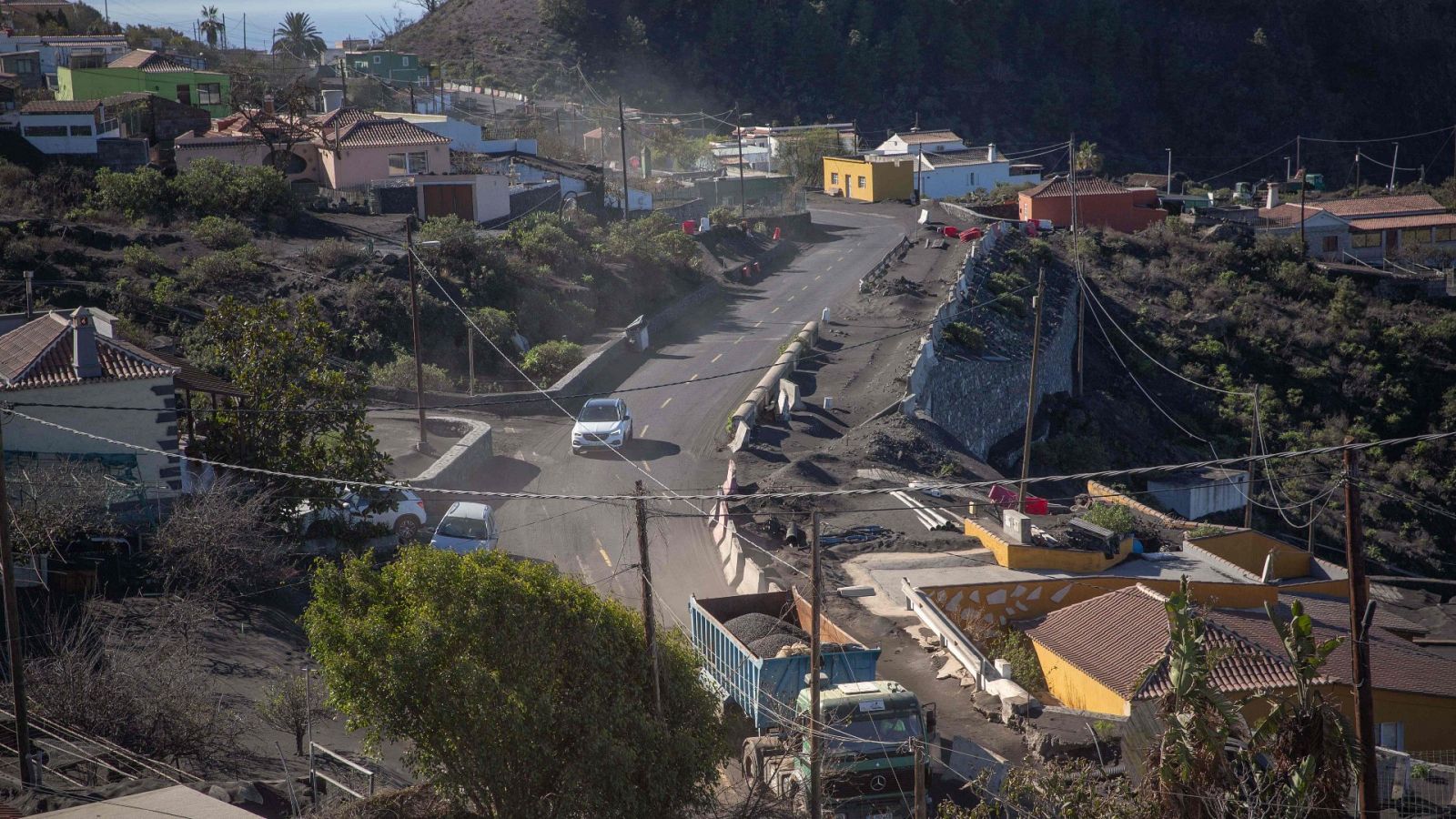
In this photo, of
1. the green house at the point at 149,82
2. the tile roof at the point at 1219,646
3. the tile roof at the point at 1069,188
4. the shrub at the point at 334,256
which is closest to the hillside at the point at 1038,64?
the green house at the point at 149,82

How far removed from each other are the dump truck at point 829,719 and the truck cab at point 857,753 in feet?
0.03

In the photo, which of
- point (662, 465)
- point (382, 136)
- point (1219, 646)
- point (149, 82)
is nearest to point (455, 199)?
point (382, 136)

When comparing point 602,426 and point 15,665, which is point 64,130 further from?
point 15,665

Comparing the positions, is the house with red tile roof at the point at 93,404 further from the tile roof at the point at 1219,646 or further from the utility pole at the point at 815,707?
the tile roof at the point at 1219,646

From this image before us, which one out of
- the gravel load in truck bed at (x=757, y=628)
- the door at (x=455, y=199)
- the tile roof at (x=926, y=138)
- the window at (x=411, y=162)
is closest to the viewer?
the gravel load in truck bed at (x=757, y=628)

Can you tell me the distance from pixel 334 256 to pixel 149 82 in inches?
1236

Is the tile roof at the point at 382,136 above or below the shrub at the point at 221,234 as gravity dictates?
above

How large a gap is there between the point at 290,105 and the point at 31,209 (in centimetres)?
1189

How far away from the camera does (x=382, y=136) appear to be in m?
49.7

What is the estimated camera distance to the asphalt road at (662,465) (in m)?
21.7

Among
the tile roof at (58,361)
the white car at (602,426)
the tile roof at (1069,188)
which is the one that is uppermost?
the tile roof at (1069,188)

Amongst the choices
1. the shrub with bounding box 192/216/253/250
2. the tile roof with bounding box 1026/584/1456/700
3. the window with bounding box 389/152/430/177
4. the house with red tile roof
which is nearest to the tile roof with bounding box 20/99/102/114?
the window with bounding box 389/152/430/177

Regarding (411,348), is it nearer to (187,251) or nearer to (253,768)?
(187,251)

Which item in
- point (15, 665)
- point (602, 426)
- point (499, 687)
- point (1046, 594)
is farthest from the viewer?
point (602, 426)
